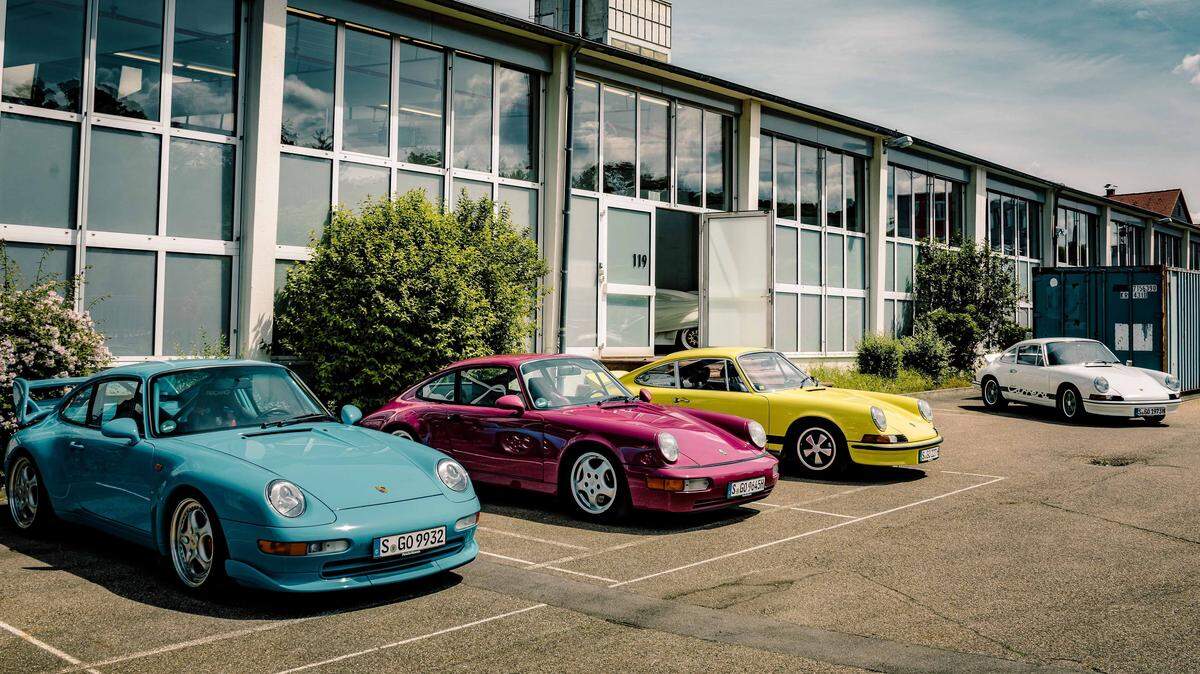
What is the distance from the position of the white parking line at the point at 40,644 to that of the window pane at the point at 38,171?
25.8 ft

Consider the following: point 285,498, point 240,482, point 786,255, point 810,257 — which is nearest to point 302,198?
point 240,482

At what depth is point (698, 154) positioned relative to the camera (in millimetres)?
20844

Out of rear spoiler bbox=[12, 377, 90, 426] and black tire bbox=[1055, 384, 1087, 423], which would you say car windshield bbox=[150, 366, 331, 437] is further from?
black tire bbox=[1055, 384, 1087, 423]

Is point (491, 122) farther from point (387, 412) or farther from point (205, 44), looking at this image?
point (387, 412)

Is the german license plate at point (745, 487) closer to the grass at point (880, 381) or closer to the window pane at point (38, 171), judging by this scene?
the window pane at point (38, 171)

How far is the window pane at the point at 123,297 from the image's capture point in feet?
38.1

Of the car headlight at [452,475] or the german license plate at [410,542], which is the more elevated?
the car headlight at [452,475]

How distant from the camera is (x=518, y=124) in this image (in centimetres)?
1688

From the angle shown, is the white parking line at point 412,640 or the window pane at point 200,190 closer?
the white parking line at point 412,640

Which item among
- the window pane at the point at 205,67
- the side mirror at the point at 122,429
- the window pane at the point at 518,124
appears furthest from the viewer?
the window pane at the point at 518,124

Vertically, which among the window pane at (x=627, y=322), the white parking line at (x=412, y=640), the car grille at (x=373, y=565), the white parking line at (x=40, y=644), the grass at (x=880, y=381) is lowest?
the white parking line at (x=40, y=644)

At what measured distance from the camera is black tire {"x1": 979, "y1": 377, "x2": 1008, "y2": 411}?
18484 mm

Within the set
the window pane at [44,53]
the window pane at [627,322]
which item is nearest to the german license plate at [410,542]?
the window pane at [44,53]

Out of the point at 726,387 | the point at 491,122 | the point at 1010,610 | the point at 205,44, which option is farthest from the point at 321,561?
the point at 491,122
